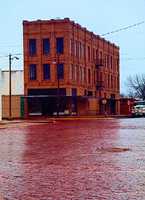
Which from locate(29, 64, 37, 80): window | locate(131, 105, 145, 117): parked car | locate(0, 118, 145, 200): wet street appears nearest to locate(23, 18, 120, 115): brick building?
locate(29, 64, 37, 80): window

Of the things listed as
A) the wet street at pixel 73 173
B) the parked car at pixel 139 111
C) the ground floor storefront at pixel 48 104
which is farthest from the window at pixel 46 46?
the wet street at pixel 73 173

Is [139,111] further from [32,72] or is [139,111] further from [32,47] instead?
[32,47]

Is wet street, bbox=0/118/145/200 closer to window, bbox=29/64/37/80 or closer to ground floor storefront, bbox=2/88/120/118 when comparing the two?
ground floor storefront, bbox=2/88/120/118

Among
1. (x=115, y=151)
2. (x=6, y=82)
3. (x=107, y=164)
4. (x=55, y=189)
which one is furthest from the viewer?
(x=6, y=82)

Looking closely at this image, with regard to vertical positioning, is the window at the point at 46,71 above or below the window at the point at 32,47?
below

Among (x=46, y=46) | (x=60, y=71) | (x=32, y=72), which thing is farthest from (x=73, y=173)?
(x=32, y=72)

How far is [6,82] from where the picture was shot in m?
76.9

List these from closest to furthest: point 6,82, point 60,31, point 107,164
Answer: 1. point 107,164
2. point 60,31
3. point 6,82

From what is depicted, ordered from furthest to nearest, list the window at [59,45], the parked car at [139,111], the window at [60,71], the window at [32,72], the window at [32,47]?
1. the parked car at [139,111]
2. the window at [32,72]
3. the window at [32,47]
4. the window at [59,45]
5. the window at [60,71]

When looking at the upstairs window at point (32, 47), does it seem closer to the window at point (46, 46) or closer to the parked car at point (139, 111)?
the window at point (46, 46)

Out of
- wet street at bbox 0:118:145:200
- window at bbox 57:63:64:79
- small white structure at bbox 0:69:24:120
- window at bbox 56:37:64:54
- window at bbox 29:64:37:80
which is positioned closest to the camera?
wet street at bbox 0:118:145:200

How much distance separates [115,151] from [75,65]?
56.3 m

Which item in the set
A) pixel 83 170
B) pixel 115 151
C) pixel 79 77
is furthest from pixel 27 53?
pixel 83 170

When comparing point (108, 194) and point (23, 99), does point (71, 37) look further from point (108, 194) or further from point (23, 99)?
point (108, 194)
